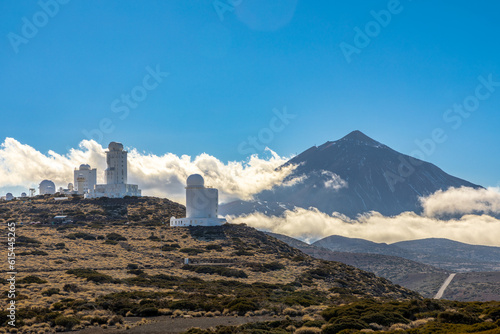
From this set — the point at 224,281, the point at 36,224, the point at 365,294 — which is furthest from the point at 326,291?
the point at 36,224

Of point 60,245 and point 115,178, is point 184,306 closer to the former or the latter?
point 60,245

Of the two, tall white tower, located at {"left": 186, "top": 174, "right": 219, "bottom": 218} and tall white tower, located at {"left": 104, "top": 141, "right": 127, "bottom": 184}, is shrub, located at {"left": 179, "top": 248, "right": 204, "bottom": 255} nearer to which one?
tall white tower, located at {"left": 186, "top": 174, "right": 219, "bottom": 218}

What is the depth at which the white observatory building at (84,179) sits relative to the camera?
8506 centimetres

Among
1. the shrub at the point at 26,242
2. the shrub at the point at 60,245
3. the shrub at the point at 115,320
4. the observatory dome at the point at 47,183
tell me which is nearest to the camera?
the shrub at the point at 115,320

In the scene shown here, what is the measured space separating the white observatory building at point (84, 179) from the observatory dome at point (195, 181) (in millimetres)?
27794

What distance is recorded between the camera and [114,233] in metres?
55.4

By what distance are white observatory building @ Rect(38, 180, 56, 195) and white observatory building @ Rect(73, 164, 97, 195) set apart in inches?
299

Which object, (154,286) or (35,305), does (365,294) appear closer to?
(154,286)

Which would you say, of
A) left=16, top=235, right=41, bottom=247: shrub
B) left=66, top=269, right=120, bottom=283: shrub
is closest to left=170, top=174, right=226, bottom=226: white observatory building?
left=16, top=235, right=41, bottom=247: shrub

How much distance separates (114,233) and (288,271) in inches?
873

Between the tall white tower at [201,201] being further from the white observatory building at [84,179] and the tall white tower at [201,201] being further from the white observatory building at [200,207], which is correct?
the white observatory building at [84,179]

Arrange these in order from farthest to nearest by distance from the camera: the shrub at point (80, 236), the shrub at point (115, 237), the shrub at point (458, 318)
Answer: the shrub at point (115, 237) → the shrub at point (80, 236) → the shrub at point (458, 318)

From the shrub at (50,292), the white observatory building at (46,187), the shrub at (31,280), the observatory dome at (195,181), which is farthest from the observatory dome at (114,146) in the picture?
the shrub at (50,292)

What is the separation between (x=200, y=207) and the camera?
64.4m
